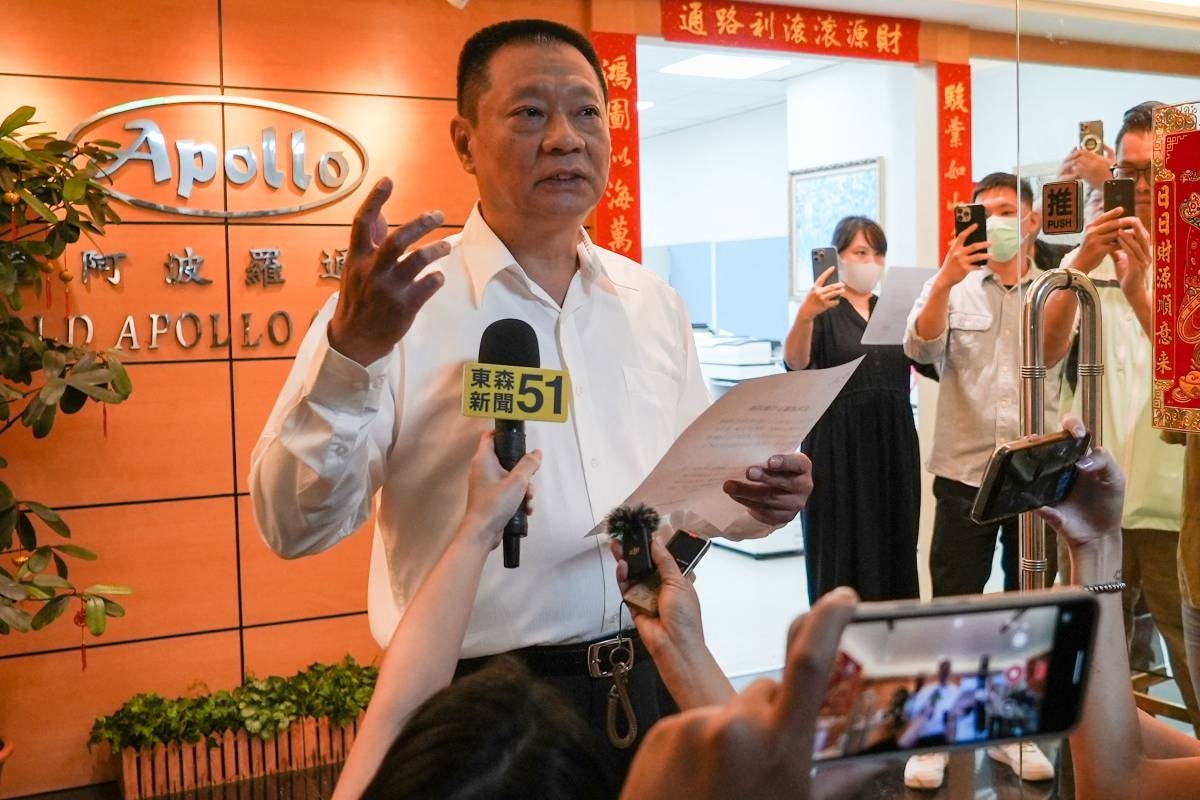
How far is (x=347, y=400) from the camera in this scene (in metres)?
1.25

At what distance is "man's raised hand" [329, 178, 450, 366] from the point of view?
1055 mm

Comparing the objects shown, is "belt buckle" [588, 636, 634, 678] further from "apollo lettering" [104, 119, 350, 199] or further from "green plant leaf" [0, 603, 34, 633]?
"apollo lettering" [104, 119, 350, 199]

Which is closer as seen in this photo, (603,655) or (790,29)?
(603,655)

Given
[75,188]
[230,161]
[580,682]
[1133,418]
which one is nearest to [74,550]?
[75,188]

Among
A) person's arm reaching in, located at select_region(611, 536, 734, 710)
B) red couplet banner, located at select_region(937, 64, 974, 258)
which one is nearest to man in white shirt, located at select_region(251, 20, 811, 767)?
person's arm reaching in, located at select_region(611, 536, 734, 710)

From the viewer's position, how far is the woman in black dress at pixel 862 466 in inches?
145

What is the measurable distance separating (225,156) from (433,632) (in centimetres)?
305

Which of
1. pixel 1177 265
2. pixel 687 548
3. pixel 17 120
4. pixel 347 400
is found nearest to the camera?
pixel 347 400

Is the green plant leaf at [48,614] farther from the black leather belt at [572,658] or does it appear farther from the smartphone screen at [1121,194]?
the smartphone screen at [1121,194]

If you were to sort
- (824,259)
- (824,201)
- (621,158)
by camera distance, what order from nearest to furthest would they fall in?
(824,259) < (621,158) < (824,201)

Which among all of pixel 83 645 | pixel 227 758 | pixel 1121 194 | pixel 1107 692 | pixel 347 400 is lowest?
pixel 227 758

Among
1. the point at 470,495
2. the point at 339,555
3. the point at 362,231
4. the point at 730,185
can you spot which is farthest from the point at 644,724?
the point at 730,185

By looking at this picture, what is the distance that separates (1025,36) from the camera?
1.75 metres

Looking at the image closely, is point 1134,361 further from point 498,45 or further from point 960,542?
point 960,542
